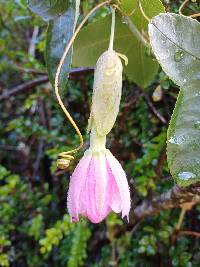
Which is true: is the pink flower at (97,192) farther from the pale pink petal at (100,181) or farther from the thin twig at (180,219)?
the thin twig at (180,219)

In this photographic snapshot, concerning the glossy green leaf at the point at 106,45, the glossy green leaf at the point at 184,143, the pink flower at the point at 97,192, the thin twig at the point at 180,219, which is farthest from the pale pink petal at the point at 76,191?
the thin twig at the point at 180,219

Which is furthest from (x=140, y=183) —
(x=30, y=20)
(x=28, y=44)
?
(x=28, y=44)

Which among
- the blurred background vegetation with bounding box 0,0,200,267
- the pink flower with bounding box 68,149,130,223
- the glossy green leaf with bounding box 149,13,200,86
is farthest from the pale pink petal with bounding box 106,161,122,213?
the blurred background vegetation with bounding box 0,0,200,267

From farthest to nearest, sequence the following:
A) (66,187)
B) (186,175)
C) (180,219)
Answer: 1. (66,187)
2. (180,219)
3. (186,175)

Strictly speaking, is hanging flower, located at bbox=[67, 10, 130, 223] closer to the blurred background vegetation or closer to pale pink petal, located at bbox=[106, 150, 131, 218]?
pale pink petal, located at bbox=[106, 150, 131, 218]

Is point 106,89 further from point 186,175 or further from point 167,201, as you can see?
point 167,201

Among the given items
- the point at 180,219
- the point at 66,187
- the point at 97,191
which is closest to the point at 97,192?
the point at 97,191
